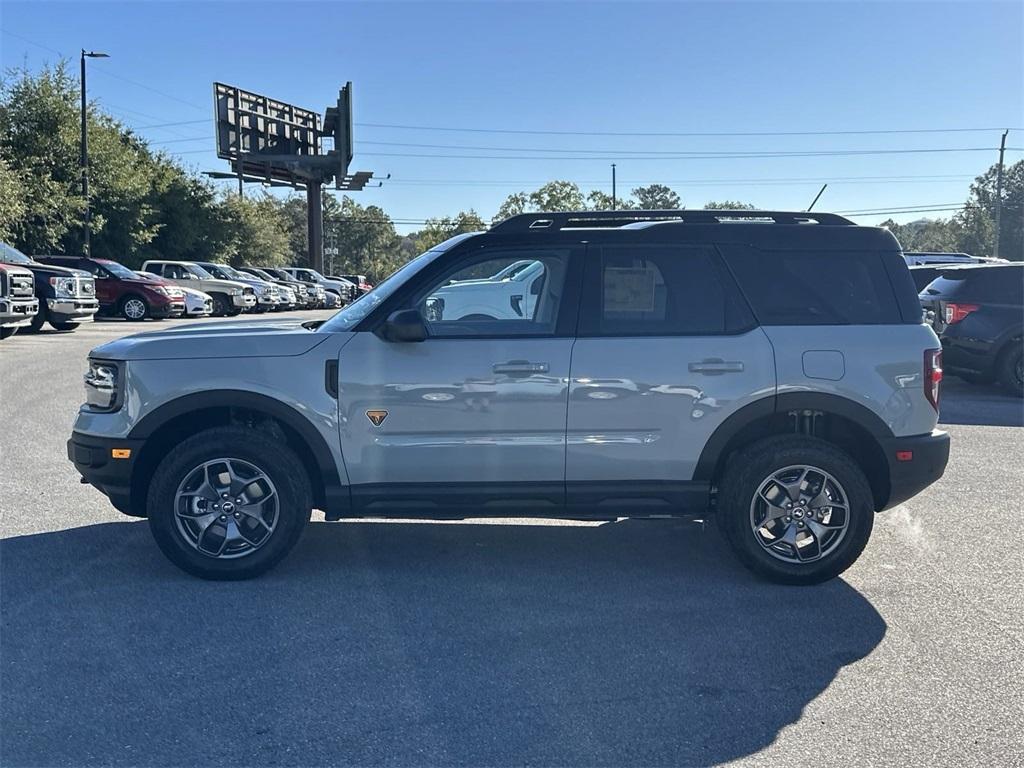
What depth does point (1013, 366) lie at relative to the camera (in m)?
11.9

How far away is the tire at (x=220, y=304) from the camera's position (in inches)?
1158

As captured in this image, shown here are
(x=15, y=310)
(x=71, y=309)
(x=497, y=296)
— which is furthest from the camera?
(x=71, y=309)

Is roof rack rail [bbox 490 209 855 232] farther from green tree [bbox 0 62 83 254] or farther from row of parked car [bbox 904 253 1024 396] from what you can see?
green tree [bbox 0 62 83 254]

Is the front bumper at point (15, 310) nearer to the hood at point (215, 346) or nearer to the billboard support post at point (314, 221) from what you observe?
the hood at point (215, 346)

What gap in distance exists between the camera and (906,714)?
351cm

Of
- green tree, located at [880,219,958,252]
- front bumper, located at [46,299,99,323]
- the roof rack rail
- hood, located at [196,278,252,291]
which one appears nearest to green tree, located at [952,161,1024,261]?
green tree, located at [880,219,958,252]

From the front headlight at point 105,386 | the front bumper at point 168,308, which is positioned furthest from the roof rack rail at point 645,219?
the front bumper at point 168,308

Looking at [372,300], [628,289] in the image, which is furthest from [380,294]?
[628,289]

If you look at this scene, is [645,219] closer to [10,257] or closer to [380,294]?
[380,294]

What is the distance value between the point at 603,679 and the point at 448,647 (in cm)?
73

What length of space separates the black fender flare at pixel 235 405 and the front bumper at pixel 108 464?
0.08 metres

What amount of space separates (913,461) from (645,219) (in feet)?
6.47

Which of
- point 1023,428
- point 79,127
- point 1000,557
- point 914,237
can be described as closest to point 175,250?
point 79,127

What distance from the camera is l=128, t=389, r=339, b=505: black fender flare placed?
480cm
